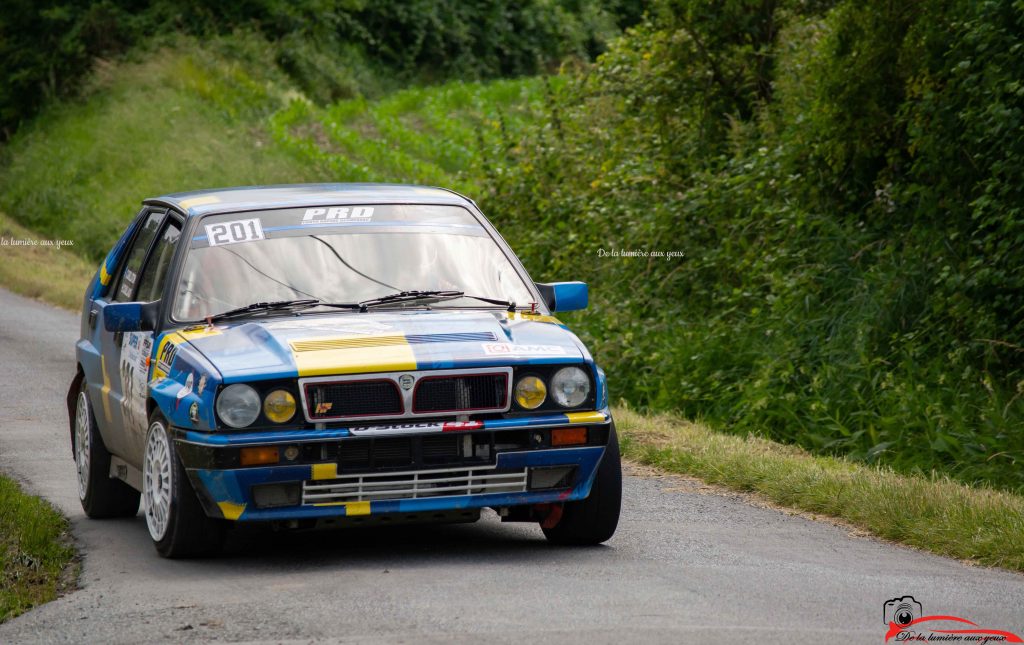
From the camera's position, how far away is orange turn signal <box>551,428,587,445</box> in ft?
21.5

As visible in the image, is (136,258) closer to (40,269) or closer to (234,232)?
(234,232)

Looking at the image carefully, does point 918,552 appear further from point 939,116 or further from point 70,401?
point 939,116

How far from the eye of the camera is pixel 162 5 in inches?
1650

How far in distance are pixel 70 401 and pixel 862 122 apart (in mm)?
7925

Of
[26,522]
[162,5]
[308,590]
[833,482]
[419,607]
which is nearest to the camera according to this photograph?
[419,607]

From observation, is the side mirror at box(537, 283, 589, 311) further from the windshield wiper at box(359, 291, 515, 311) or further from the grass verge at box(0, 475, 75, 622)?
Result: the grass verge at box(0, 475, 75, 622)

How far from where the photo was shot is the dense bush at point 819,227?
11.6 metres

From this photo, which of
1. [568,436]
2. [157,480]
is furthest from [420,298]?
[157,480]

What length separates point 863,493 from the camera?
25.9 ft

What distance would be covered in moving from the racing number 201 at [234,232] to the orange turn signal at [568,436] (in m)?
1.78

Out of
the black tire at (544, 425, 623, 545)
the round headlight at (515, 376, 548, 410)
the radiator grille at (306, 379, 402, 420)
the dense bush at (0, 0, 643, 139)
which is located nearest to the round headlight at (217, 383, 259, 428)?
the radiator grille at (306, 379, 402, 420)

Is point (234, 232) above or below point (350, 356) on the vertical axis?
above

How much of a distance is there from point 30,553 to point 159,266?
1584 millimetres

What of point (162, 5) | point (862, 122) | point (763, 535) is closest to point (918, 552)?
point (763, 535)
